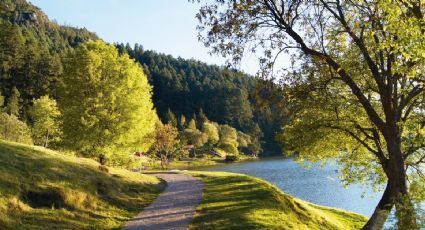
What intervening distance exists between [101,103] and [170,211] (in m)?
18.2

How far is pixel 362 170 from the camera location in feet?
88.1

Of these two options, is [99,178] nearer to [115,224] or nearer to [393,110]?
[115,224]

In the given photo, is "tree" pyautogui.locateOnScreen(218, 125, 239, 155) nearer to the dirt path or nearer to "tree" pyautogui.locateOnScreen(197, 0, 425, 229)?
the dirt path

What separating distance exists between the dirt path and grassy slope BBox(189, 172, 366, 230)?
0.61 m

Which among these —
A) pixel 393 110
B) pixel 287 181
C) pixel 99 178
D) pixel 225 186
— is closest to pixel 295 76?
pixel 393 110

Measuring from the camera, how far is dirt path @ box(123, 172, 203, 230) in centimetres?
1959

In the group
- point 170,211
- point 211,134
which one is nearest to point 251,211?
point 170,211

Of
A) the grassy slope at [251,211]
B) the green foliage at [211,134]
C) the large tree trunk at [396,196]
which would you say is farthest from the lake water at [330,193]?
the green foliage at [211,134]

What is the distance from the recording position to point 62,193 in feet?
67.6

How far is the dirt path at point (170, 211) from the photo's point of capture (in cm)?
1959

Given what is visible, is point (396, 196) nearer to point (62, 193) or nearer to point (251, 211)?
point (251, 211)

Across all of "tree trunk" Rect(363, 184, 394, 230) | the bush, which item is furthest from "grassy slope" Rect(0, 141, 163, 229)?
the bush

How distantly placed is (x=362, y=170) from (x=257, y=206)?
7413 millimetres

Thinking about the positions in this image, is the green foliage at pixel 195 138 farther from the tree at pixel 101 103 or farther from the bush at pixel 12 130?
the tree at pixel 101 103
